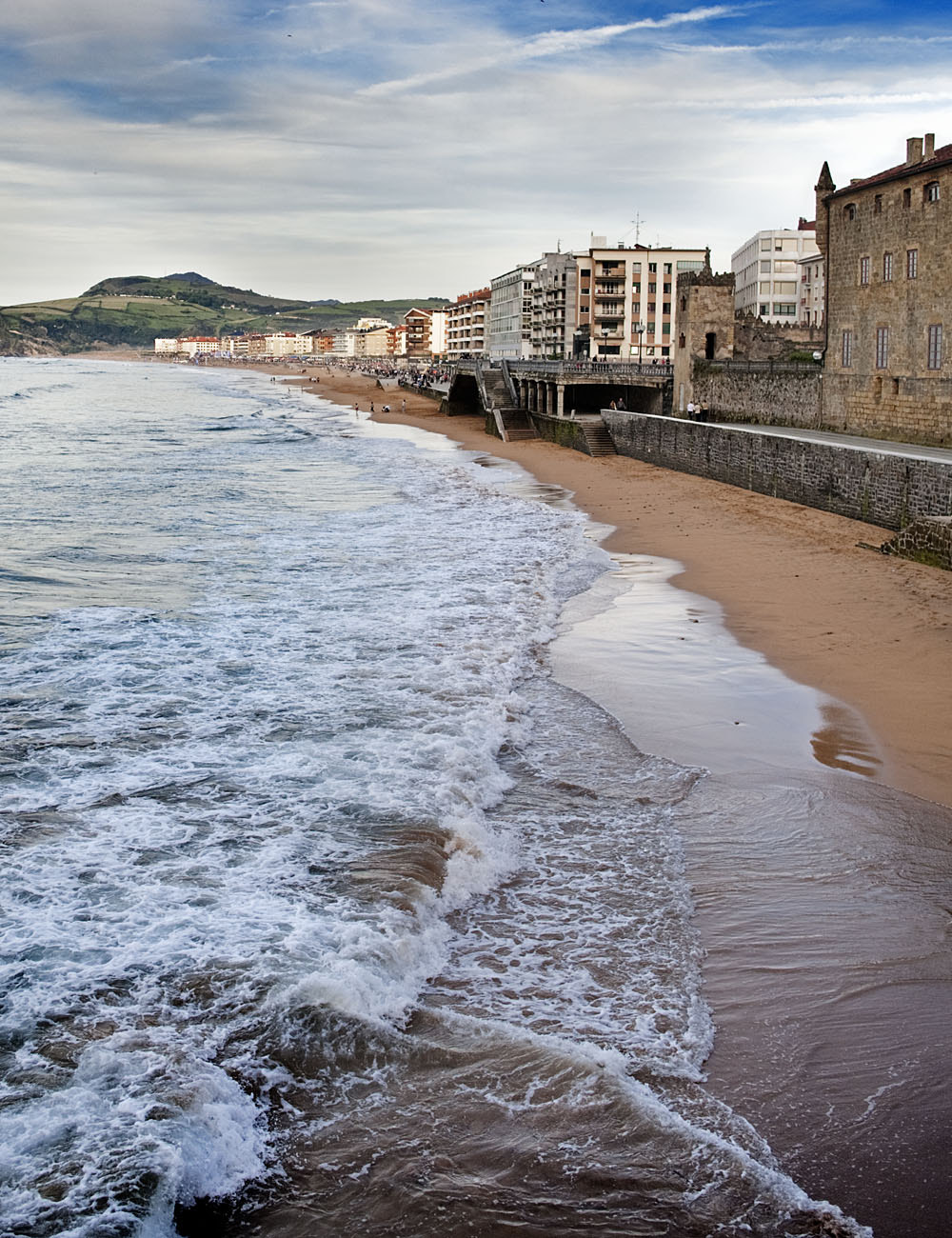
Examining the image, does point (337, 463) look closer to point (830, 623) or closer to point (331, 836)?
point (830, 623)

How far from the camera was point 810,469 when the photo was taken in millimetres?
25844

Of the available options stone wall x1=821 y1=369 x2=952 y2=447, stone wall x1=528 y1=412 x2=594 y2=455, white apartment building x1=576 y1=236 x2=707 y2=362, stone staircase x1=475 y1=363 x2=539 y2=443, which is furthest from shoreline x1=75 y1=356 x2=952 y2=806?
white apartment building x1=576 y1=236 x2=707 y2=362

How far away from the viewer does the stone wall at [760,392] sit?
3562cm

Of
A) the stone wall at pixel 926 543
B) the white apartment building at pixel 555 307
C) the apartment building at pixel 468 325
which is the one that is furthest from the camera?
the apartment building at pixel 468 325

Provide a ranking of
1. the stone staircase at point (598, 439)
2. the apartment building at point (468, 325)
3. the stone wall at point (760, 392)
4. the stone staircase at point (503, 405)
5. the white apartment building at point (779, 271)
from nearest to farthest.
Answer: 1. the stone wall at point (760, 392)
2. the stone staircase at point (598, 439)
3. the stone staircase at point (503, 405)
4. the white apartment building at point (779, 271)
5. the apartment building at point (468, 325)

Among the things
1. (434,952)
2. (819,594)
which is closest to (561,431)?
(819,594)

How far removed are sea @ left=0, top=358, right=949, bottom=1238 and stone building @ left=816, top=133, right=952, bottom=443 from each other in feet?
62.3

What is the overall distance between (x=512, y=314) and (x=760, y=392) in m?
85.3

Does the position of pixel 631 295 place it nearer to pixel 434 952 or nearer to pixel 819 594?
pixel 819 594

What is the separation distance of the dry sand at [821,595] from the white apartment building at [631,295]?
6292cm

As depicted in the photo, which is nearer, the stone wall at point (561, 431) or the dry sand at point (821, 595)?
the dry sand at point (821, 595)

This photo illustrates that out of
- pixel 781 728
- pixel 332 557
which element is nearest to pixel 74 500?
pixel 332 557

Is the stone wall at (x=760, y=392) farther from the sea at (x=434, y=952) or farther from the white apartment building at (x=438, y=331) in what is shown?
the white apartment building at (x=438, y=331)

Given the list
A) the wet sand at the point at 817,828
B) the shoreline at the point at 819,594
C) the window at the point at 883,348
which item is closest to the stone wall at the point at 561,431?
the shoreline at the point at 819,594
